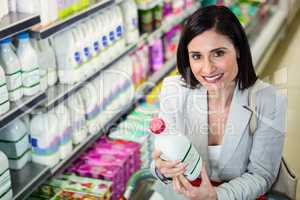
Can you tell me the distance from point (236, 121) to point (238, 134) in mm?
54

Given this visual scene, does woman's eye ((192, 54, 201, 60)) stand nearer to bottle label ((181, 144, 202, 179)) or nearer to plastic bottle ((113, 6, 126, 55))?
bottle label ((181, 144, 202, 179))

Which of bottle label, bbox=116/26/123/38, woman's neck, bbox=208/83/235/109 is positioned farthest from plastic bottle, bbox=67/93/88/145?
woman's neck, bbox=208/83/235/109

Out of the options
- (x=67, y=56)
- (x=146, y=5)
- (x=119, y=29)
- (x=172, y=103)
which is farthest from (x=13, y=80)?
(x=146, y=5)

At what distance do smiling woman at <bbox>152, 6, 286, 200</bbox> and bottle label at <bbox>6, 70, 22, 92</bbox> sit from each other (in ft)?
2.47

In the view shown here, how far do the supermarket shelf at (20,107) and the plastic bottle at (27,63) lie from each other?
0.04 meters

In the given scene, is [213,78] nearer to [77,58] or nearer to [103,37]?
[77,58]

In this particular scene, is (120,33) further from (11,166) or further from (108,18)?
(11,166)

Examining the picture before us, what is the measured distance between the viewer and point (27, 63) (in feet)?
7.36

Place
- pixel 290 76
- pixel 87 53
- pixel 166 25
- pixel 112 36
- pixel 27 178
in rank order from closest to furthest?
1. pixel 27 178
2. pixel 87 53
3. pixel 112 36
4. pixel 166 25
5. pixel 290 76

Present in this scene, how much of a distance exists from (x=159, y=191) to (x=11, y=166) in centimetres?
98

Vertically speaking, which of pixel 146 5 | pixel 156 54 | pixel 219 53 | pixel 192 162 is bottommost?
pixel 156 54

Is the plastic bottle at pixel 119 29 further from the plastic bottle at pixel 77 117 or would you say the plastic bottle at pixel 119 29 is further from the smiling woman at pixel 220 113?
the smiling woman at pixel 220 113

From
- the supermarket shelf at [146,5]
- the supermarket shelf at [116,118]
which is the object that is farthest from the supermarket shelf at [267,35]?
the supermarket shelf at [146,5]

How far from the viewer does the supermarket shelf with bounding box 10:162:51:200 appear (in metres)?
2.34
